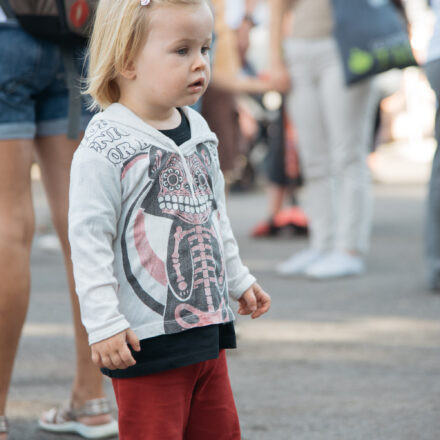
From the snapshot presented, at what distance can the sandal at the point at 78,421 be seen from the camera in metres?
2.82

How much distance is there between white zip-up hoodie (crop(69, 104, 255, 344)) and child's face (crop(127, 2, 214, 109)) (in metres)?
0.10

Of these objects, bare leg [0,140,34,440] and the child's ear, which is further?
bare leg [0,140,34,440]

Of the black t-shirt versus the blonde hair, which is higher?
the blonde hair

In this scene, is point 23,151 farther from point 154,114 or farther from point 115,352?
point 115,352

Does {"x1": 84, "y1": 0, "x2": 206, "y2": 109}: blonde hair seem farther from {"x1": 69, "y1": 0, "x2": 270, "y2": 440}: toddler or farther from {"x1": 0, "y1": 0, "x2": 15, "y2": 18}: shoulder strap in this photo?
{"x1": 0, "y1": 0, "x2": 15, "y2": 18}: shoulder strap

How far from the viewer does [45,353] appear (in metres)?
3.88

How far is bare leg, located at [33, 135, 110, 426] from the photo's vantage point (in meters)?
2.72

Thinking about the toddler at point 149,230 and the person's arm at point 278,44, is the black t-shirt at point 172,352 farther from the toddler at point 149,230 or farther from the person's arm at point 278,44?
the person's arm at point 278,44

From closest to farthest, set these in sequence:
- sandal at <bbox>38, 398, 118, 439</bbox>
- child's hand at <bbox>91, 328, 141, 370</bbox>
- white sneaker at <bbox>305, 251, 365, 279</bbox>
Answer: child's hand at <bbox>91, 328, 141, 370</bbox>
sandal at <bbox>38, 398, 118, 439</bbox>
white sneaker at <bbox>305, 251, 365, 279</bbox>

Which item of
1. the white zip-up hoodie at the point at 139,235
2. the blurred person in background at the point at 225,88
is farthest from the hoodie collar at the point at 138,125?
the blurred person in background at the point at 225,88

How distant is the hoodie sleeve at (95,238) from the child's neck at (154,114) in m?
0.18

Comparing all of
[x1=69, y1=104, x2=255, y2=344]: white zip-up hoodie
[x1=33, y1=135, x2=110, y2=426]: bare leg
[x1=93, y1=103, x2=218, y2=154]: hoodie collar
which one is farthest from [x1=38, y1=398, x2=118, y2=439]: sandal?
Result: [x1=93, y1=103, x2=218, y2=154]: hoodie collar

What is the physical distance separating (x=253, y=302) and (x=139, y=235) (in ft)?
1.22

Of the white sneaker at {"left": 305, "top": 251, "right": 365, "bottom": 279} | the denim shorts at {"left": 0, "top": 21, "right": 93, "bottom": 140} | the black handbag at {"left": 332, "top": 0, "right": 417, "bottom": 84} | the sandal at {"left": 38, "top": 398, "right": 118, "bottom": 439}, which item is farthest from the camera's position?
the white sneaker at {"left": 305, "top": 251, "right": 365, "bottom": 279}
